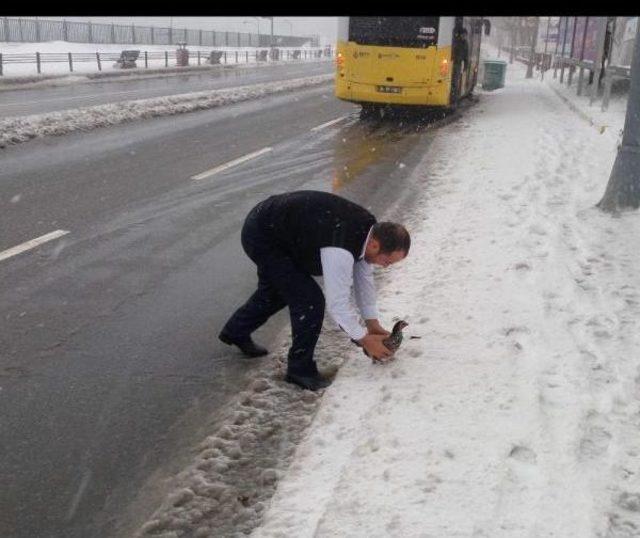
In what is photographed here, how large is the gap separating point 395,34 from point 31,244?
10.6m

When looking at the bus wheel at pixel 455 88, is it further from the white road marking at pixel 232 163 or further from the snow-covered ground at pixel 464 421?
the snow-covered ground at pixel 464 421

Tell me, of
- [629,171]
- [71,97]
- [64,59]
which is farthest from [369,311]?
[64,59]

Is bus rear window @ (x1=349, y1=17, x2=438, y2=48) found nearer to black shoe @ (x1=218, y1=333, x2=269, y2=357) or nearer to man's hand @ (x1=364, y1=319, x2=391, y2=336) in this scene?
black shoe @ (x1=218, y1=333, x2=269, y2=357)

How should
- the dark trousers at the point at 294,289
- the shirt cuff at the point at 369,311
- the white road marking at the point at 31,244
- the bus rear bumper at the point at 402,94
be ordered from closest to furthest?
the dark trousers at the point at 294,289
the shirt cuff at the point at 369,311
the white road marking at the point at 31,244
the bus rear bumper at the point at 402,94

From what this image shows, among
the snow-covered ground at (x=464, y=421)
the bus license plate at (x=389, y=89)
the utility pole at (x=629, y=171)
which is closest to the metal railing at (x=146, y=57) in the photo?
the bus license plate at (x=389, y=89)

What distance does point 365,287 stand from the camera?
151 inches

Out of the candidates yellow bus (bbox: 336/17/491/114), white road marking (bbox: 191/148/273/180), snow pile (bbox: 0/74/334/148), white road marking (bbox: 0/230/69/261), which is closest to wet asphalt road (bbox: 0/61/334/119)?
snow pile (bbox: 0/74/334/148)

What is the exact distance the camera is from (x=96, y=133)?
1347 centimetres

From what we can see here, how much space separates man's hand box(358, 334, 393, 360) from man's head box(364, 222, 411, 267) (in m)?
0.47

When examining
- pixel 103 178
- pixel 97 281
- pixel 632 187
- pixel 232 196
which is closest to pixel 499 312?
pixel 97 281

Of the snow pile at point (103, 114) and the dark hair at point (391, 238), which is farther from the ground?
the dark hair at point (391, 238)

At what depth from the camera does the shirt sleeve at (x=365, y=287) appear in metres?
3.78

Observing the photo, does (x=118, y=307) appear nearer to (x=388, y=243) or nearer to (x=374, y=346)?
(x=374, y=346)

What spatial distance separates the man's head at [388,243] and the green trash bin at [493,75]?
24.4 metres
